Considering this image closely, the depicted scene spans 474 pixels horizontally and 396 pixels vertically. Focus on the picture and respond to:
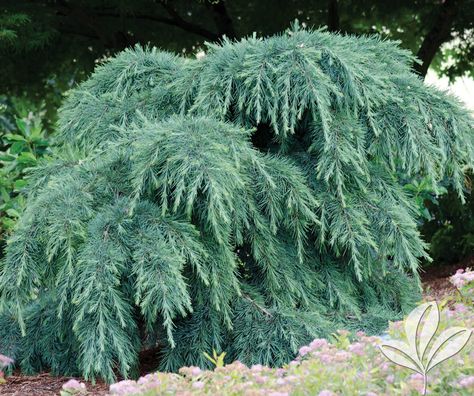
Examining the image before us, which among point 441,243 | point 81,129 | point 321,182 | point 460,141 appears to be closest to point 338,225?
point 321,182

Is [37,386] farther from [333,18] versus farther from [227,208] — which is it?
[333,18]

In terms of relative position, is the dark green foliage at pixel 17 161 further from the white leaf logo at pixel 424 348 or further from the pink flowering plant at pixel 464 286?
the white leaf logo at pixel 424 348

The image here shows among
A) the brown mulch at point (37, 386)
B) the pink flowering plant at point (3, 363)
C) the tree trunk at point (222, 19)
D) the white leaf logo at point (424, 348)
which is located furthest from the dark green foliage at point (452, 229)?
the white leaf logo at point (424, 348)

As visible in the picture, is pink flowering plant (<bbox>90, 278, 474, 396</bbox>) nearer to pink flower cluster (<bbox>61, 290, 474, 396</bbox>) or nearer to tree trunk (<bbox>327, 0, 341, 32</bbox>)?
pink flower cluster (<bbox>61, 290, 474, 396</bbox>)

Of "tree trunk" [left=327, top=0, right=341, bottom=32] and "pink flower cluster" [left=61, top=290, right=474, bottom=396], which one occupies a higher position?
"tree trunk" [left=327, top=0, right=341, bottom=32]

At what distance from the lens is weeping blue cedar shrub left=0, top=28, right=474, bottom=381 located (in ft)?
9.65

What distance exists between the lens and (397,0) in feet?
21.9

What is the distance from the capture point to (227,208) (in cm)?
302

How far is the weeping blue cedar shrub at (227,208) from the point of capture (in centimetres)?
294

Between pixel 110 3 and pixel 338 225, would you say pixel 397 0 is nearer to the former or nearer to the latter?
pixel 110 3

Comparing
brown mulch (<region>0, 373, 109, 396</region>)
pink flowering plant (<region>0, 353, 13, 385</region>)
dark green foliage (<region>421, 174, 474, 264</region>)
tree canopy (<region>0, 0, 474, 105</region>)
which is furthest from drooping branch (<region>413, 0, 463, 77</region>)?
pink flowering plant (<region>0, 353, 13, 385</region>)

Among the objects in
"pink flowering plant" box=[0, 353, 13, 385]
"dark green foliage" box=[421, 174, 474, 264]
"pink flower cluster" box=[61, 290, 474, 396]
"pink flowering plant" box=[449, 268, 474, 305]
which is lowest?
"pink flowering plant" box=[0, 353, 13, 385]

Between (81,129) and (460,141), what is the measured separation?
1982 millimetres

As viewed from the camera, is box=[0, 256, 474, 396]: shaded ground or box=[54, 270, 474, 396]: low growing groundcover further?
box=[0, 256, 474, 396]: shaded ground
